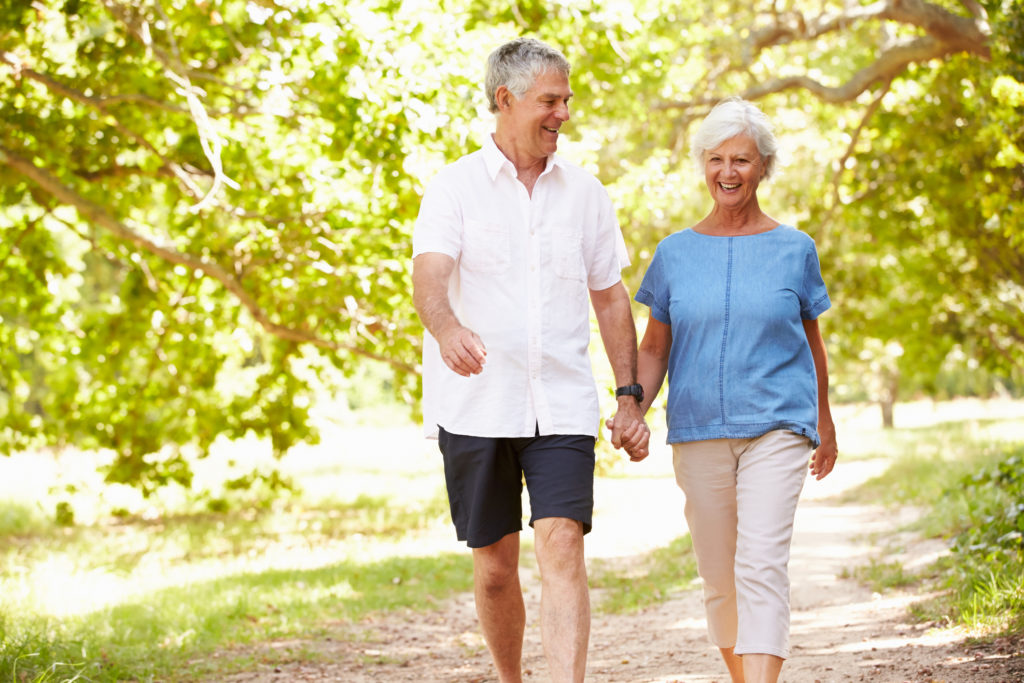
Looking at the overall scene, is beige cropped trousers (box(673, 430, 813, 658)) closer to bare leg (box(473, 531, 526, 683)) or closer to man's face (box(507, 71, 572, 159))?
bare leg (box(473, 531, 526, 683))

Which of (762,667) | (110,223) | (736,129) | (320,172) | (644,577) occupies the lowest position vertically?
(644,577)

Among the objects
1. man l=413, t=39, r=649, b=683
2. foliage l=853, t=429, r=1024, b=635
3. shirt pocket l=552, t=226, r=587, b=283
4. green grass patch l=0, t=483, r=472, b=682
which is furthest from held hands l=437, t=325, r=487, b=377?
foliage l=853, t=429, r=1024, b=635

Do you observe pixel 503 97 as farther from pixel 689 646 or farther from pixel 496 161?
pixel 689 646

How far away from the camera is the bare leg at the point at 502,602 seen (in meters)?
4.02

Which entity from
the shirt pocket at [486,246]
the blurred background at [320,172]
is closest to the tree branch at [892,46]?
the blurred background at [320,172]

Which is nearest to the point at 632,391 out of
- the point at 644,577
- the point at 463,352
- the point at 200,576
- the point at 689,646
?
the point at 463,352

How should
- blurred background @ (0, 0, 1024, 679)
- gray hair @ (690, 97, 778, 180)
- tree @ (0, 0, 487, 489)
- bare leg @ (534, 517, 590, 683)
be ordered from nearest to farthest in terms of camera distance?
1. bare leg @ (534, 517, 590, 683)
2. gray hair @ (690, 97, 778, 180)
3. tree @ (0, 0, 487, 489)
4. blurred background @ (0, 0, 1024, 679)

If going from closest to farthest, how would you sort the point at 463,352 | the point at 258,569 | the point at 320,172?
1. the point at 463,352
2. the point at 258,569
3. the point at 320,172

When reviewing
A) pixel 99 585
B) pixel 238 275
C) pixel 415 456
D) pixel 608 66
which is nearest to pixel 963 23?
pixel 608 66

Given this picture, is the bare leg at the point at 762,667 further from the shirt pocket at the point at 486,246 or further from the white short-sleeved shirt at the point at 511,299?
the shirt pocket at the point at 486,246

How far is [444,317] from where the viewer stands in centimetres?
368

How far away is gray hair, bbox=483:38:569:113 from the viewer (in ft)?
12.9

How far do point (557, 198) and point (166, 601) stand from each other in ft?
16.6

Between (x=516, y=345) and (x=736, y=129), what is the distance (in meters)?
1.15
